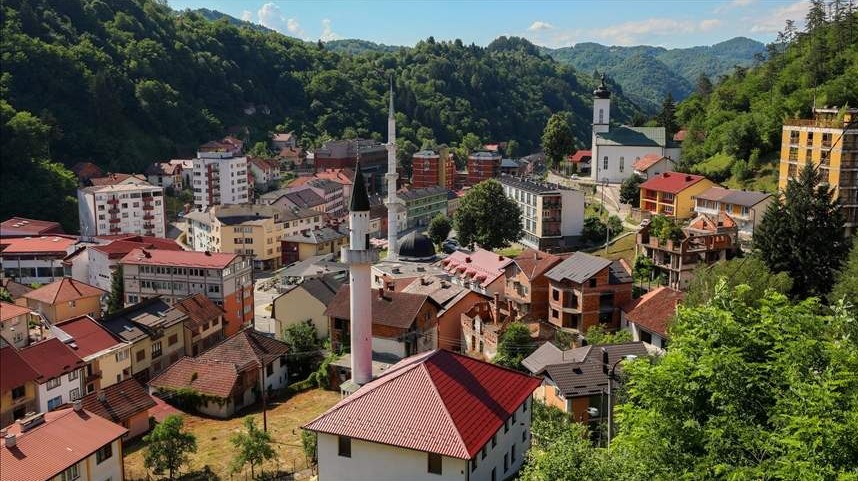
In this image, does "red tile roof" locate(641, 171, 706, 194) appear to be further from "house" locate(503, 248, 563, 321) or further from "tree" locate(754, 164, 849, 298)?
"tree" locate(754, 164, 849, 298)

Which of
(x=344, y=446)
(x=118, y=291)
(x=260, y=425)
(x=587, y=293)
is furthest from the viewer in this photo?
(x=118, y=291)

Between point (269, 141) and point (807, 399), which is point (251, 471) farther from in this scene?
point (269, 141)

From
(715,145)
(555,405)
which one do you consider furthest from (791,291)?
(715,145)

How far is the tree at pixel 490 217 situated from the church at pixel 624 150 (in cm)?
1940

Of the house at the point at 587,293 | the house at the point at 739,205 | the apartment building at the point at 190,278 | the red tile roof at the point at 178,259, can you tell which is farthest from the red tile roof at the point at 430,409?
the red tile roof at the point at 178,259

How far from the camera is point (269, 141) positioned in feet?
343

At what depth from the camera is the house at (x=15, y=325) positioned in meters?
31.5

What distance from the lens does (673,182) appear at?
49.6m

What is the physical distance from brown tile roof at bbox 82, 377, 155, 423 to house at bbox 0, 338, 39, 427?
2.14m

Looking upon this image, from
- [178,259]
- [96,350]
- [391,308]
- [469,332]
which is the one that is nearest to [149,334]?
[96,350]

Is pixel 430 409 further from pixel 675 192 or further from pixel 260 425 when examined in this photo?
pixel 675 192

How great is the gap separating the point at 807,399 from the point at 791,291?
2294cm

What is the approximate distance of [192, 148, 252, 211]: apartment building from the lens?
257ft

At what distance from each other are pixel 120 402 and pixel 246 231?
32.5 meters
